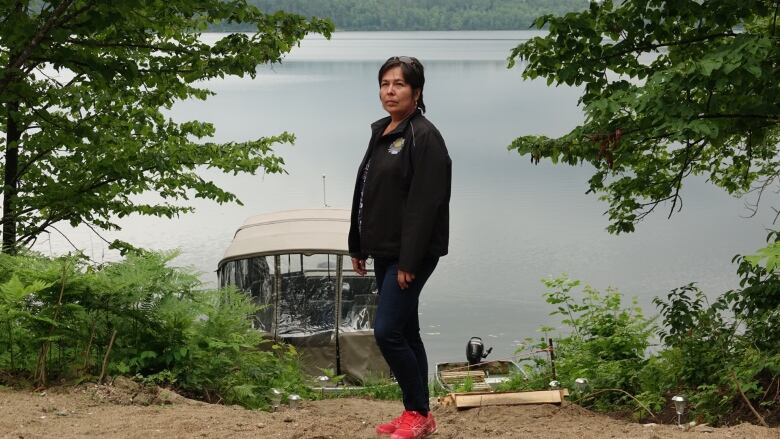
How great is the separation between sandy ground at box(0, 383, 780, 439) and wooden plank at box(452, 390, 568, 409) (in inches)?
8.1

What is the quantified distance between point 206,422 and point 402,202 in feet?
5.91

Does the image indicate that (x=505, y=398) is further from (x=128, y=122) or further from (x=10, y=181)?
(x=10, y=181)

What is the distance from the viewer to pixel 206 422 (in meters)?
6.06

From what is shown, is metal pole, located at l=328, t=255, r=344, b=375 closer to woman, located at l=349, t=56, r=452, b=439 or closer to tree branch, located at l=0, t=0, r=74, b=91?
tree branch, located at l=0, t=0, r=74, b=91

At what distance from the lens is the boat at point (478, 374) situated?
1267 cm

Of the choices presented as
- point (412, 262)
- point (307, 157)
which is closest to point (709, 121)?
point (412, 262)

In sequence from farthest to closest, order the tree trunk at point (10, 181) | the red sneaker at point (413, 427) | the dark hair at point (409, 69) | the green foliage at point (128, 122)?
the tree trunk at point (10, 181), the green foliage at point (128, 122), the red sneaker at point (413, 427), the dark hair at point (409, 69)

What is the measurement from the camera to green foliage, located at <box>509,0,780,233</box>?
8078 millimetres

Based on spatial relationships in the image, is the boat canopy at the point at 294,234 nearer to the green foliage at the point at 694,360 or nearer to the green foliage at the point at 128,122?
the green foliage at the point at 128,122

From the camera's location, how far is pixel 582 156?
1016 centimetres

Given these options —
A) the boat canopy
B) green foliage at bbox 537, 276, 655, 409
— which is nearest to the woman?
green foliage at bbox 537, 276, 655, 409

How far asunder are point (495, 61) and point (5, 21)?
110371mm

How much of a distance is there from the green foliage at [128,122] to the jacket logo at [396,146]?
513 cm

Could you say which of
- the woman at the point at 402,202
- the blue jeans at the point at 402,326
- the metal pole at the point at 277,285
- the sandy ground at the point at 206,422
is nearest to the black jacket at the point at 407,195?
the woman at the point at 402,202
